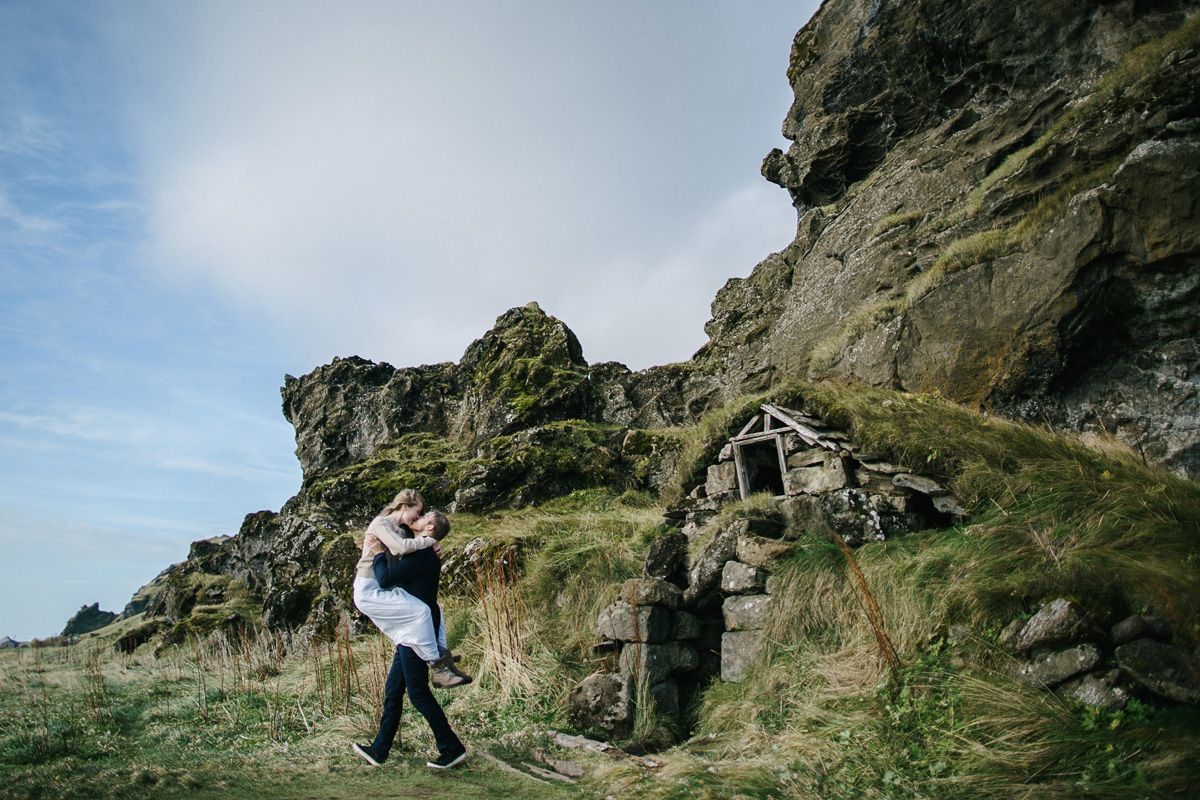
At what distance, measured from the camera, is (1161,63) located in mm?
11406

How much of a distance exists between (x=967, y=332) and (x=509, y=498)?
1216cm

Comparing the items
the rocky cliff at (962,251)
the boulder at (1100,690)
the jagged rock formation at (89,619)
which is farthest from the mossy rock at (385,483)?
the jagged rock formation at (89,619)

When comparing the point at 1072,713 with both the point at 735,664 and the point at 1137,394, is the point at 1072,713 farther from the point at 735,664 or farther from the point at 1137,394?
the point at 1137,394

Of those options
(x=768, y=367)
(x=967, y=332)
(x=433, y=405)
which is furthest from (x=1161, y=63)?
(x=433, y=405)

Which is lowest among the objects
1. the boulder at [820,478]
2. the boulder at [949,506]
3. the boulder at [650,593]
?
the boulder at [650,593]

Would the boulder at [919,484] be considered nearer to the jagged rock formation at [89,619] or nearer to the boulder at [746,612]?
the boulder at [746,612]

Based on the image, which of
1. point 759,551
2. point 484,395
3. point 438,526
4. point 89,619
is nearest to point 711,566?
point 759,551

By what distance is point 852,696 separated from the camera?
5.55m

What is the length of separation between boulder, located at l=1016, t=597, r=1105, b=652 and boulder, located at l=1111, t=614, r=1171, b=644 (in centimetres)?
16

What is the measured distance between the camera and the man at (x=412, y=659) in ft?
16.8

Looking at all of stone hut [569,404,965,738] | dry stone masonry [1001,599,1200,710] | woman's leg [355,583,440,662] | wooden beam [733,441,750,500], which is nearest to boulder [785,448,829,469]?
stone hut [569,404,965,738]

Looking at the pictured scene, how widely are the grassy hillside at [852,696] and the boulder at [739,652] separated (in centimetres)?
18

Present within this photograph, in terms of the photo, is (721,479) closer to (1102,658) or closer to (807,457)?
(807,457)

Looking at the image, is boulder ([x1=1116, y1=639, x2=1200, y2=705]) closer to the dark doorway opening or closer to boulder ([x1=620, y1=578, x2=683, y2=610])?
boulder ([x1=620, y1=578, x2=683, y2=610])
